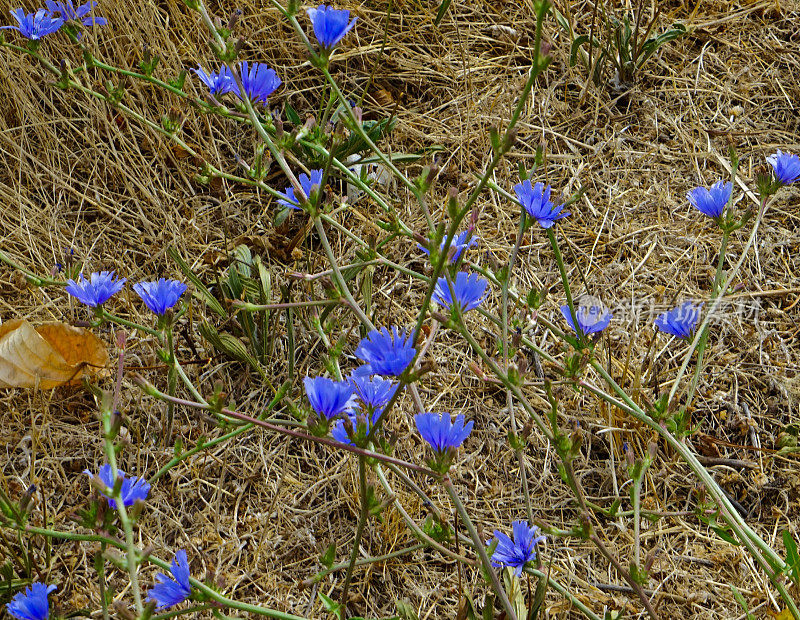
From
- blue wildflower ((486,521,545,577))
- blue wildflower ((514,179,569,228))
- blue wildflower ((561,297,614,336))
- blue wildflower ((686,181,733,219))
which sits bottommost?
blue wildflower ((486,521,545,577))

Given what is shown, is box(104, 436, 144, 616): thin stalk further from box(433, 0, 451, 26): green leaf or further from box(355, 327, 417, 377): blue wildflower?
box(433, 0, 451, 26): green leaf

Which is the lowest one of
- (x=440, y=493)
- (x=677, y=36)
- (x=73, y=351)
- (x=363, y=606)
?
(x=363, y=606)

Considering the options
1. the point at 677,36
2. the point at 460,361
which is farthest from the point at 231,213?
the point at 677,36

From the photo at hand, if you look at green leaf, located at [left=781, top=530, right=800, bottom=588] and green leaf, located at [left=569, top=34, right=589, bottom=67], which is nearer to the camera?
green leaf, located at [left=781, top=530, right=800, bottom=588]

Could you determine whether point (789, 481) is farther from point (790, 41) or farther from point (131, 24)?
point (131, 24)

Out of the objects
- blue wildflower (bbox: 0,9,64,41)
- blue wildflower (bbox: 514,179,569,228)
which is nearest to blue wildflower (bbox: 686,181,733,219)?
blue wildflower (bbox: 514,179,569,228)

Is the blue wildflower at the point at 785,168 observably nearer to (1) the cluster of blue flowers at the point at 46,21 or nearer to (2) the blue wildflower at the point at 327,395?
(2) the blue wildflower at the point at 327,395
